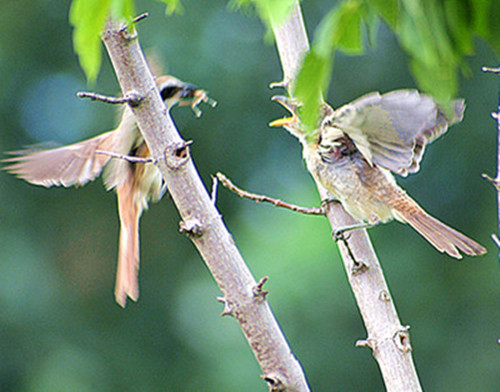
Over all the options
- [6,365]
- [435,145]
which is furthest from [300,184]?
[6,365]

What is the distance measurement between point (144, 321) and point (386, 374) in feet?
12.9

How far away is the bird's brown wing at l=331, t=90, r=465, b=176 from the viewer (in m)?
0.88

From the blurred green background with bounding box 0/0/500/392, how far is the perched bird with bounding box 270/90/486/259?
2.71 m

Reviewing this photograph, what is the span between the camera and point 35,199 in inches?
189

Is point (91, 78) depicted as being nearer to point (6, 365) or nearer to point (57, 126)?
point (57, 126)

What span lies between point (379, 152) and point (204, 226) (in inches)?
12.7

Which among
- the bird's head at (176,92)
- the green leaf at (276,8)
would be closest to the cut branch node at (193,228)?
the green leaf at (276,8)

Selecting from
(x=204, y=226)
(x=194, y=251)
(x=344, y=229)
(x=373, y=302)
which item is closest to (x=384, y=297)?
(x=373, y=302)

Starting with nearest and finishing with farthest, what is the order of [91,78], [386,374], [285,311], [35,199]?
1. [91,78]
2. [386,374]
3. [285,311]
4. [35,199]

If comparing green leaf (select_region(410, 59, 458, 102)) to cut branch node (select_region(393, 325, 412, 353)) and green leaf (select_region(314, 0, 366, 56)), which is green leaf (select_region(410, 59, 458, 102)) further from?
cut branch node (select_region(393, 325, 412, 353))

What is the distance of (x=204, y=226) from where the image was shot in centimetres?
104

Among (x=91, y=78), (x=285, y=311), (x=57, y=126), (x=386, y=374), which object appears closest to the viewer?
(x=91, y=78)

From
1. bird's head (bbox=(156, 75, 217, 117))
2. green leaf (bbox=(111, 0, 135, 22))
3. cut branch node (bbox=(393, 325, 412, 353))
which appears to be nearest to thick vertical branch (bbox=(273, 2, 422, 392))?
cut branch node (bbox=(393, 325, 412, 353))

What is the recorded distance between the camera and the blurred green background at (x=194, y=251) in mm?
4434
